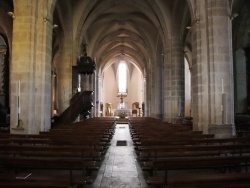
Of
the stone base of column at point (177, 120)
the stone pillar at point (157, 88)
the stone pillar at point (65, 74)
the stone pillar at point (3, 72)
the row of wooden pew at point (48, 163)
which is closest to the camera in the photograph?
the row of wooden pew at point (48, 163)

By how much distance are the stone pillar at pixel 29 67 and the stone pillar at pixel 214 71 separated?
6.23 m

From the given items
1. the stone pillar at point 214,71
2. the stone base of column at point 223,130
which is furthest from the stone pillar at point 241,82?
the stone base of column at point 223,130

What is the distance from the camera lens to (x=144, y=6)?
19.8 meters

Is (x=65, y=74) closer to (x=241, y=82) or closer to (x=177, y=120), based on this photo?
(x=177, y=120)

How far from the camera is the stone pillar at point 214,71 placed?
1033cm

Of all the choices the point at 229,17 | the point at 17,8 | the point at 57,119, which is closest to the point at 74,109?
the point at 57,119

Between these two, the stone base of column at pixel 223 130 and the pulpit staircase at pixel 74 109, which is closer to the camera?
the stone base of column at pixel 223 130

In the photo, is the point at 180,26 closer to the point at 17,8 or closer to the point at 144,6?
the point at 144,6

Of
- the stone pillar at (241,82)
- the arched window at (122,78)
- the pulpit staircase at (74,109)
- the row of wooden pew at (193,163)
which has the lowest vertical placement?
the row of wooden pew at (193,163)

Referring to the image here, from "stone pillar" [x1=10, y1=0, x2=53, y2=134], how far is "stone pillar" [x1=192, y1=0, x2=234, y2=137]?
623 centimetres

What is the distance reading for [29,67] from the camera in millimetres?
10609

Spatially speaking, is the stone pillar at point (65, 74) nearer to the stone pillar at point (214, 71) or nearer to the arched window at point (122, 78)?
the stone pillar at point (214, 71)

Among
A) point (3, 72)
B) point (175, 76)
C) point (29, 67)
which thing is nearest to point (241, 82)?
point (175, 76)

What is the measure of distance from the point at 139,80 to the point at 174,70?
28818mm
